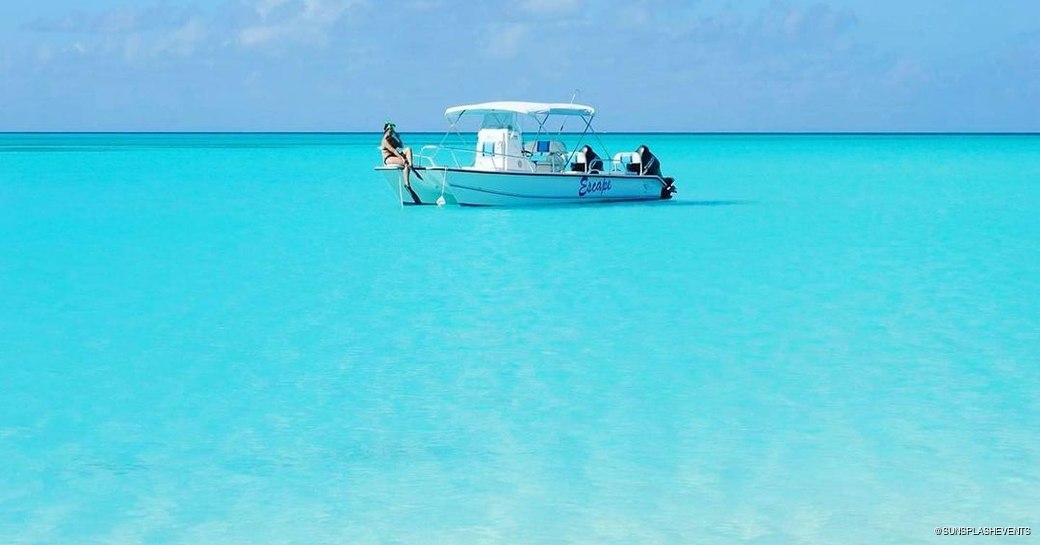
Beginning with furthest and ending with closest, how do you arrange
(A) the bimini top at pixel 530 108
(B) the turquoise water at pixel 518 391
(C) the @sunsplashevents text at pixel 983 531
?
(A) the bimini top at pixel 530 108, (B) the turquoise water at pixel 518 391, (C) the @sunsplashevents text at pixel 983 531

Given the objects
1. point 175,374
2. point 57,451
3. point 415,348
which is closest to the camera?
point 57,451

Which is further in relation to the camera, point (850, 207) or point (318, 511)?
point (850, 207)

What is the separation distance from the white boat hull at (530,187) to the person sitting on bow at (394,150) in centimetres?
79

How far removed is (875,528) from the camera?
239 inches

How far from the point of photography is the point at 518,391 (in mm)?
9289

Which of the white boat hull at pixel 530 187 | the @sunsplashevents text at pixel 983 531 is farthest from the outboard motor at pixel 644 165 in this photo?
the @sunsplashevents text at pixel 983 531

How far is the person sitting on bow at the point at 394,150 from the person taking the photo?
82.6 ft

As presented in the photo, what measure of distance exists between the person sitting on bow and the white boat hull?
0.79 meters

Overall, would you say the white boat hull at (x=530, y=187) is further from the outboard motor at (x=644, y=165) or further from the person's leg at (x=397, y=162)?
the person's leg at (x=397, y=162)

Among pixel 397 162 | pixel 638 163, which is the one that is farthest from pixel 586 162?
pixel 397 162

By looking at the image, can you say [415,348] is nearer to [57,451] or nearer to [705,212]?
[57,451]

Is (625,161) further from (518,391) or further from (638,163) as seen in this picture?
(518,391)

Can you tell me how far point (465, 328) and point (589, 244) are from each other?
8.61 meters

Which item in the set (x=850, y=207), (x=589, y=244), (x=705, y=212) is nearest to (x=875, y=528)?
(x=589, y=244)
